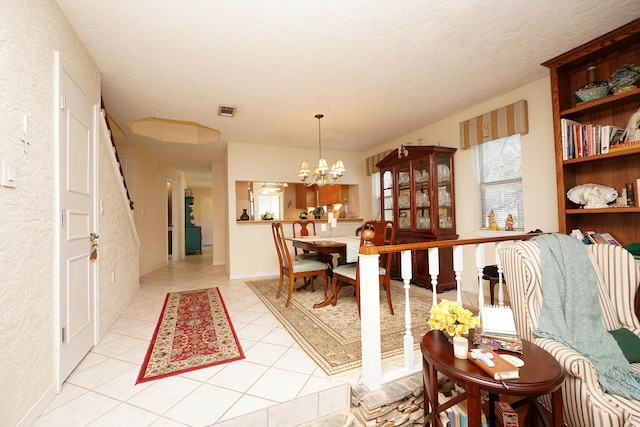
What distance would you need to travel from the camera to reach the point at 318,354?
1.95m

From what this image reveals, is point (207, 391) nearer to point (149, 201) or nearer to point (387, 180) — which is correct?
point (387, 180)

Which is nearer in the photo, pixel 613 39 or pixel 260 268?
pixel 613 39

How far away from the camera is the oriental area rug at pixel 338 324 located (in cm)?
193

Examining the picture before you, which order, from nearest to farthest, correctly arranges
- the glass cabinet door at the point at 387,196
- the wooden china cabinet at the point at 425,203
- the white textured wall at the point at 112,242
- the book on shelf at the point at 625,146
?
the book on shelf at the point at 625,146 → the white textured wall at the point at 112,242 → the wooden china cabinet at the point at 425,203 → the glass cabinet door at the point at 387,196

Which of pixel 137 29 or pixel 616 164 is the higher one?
pixel 137 29

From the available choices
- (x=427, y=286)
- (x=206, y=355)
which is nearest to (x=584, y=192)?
(x=427, y=286)

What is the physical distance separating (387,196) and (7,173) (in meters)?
4.30

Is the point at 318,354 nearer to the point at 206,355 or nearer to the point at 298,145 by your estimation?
the point at 206,355

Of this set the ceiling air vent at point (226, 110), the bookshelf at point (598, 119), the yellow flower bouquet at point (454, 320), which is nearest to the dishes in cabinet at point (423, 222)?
the bookshelf at point (598, 119)

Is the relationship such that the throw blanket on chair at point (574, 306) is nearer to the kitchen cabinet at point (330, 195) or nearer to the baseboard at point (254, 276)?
the baseboard at point (254, 276)

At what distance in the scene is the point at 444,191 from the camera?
3.82 meters

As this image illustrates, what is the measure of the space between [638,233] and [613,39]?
160cm

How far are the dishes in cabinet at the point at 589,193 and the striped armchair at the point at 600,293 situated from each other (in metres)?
0.96

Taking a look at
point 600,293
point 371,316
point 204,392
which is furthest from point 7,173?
point 600,293
